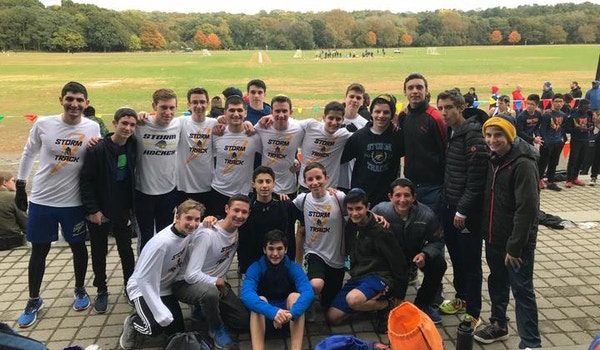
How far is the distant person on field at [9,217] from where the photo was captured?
259 inches

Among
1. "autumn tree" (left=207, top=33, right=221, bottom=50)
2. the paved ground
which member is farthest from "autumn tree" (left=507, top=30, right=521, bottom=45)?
the paved ground

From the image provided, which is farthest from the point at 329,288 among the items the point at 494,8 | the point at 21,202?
the point at 494,8

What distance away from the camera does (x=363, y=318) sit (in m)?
4.83

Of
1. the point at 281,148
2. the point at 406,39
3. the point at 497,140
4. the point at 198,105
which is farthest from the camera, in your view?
the point at 406,39

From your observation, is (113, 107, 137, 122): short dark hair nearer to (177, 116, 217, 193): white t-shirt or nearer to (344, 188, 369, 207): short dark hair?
(177, 116, 217, 193): white t-shirt

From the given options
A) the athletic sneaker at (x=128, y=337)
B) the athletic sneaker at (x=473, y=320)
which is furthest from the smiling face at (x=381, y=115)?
the athletic sneaker at (x=128, y=337)

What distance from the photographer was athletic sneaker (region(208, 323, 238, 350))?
4.20 metres

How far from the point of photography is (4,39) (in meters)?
96.0

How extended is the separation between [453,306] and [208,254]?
8.64 feet

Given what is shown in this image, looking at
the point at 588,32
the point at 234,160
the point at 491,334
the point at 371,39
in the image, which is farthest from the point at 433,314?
the point at 588,32

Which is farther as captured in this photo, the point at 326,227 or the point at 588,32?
the point at 588,32

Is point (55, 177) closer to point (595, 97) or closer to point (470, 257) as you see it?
point (470, 257)

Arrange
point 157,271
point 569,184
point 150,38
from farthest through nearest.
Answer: point 150,38
point 569,184
point 157,271

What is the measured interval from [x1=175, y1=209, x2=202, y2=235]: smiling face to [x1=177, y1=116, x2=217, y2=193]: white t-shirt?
1158mm
